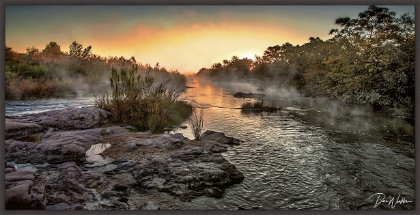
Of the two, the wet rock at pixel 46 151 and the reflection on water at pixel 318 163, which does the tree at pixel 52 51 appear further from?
the reflection on water at pixel 318 163

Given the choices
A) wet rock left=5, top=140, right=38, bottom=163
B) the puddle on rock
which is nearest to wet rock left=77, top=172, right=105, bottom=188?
the puddle on rock

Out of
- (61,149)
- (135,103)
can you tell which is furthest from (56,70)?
(61,149)

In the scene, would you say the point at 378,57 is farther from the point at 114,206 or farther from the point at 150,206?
the point at 114,206

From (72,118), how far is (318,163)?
184 inches

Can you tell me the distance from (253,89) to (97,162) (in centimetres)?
1250

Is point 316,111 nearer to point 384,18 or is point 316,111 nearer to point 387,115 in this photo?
point 387,115

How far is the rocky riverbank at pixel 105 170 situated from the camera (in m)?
2.81

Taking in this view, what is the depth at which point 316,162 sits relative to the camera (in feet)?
13.5

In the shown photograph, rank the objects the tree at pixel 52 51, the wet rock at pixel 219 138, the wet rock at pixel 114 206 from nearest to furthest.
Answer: the wet rock at pixel 114 206
the tree at pixel 52 51
the wet rock at pixel 219 138

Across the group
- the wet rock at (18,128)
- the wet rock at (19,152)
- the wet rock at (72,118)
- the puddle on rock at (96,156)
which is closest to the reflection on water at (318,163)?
the puddle on rock at (96,156)

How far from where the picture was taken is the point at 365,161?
413 centimetres

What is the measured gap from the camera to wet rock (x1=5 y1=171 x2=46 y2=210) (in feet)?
8.60

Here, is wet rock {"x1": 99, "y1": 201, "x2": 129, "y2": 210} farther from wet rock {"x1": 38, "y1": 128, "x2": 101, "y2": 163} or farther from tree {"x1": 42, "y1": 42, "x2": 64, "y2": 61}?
tree {"x1": 42, "y1": 42, "x2": 64, "y2": 61}

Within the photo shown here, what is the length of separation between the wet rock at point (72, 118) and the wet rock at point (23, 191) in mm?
2113
